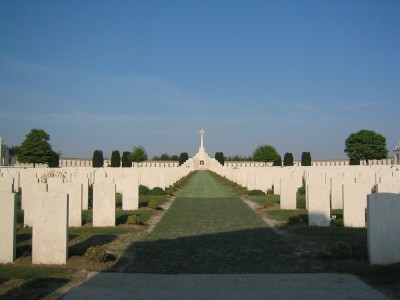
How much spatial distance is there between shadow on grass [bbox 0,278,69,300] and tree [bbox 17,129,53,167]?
67941 millimetres

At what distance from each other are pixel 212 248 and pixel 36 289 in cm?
375

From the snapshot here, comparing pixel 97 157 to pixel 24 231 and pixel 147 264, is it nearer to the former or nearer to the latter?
pixel 24 231

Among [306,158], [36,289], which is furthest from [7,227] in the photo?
[306,158]

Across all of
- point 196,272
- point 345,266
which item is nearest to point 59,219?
point 196,272

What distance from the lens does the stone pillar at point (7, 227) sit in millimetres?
7523

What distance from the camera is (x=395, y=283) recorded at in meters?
6.12

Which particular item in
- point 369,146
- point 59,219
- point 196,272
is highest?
point 369,146

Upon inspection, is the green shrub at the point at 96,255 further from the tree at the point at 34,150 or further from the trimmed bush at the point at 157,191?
the tree at the point at 34,150

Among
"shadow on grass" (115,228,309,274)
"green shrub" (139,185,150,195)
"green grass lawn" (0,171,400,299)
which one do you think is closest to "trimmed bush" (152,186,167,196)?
"green shrub" (139,185,150,195)

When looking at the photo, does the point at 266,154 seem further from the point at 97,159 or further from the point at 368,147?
the point at 97,159

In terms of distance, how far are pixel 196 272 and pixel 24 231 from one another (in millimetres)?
5827

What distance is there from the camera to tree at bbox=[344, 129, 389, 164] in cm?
7475

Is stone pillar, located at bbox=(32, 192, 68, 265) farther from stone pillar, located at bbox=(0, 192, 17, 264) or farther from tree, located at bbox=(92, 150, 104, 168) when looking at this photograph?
tree, located at bbox=(92, 150, 104, 168)

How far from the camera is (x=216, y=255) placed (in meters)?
8.11
